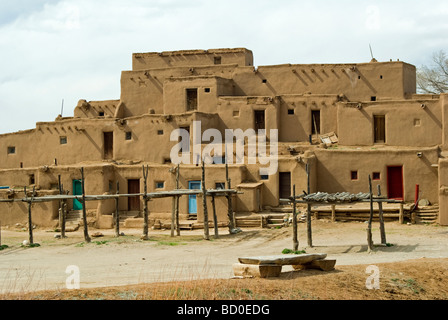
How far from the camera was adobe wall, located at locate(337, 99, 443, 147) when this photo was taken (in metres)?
31.3

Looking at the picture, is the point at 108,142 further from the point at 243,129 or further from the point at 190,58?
the point at 243,129

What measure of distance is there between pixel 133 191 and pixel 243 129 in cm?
645

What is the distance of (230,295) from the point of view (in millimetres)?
12656

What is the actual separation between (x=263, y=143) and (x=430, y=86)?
56.1 ft

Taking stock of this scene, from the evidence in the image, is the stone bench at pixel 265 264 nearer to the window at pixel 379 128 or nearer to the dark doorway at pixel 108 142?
the window at pixel 379 128

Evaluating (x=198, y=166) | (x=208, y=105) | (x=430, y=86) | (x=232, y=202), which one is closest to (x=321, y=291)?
(x=232, y=202)

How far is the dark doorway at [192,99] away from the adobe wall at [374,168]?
8.23 meters

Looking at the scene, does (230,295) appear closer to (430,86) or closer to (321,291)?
(321,291)

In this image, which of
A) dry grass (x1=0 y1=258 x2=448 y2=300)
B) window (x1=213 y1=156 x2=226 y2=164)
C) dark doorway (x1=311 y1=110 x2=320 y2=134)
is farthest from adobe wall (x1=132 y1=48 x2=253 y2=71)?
dry grass (x1=0 y1=258 x2=448 y2=300)

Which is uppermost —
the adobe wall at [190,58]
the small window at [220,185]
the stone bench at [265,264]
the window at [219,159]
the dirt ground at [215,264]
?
the adobe wall at [190,58]

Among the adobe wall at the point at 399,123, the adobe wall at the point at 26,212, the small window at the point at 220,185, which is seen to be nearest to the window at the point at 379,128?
the adobe wall at the point at 399,123

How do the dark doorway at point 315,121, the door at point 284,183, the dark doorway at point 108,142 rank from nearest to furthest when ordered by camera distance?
the door at point 284,183 < the dark doorway at point 315,121 < the dark doorway at point 108,142

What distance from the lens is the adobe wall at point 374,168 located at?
28734 mm

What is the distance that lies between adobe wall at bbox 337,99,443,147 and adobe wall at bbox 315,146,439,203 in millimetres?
1863
